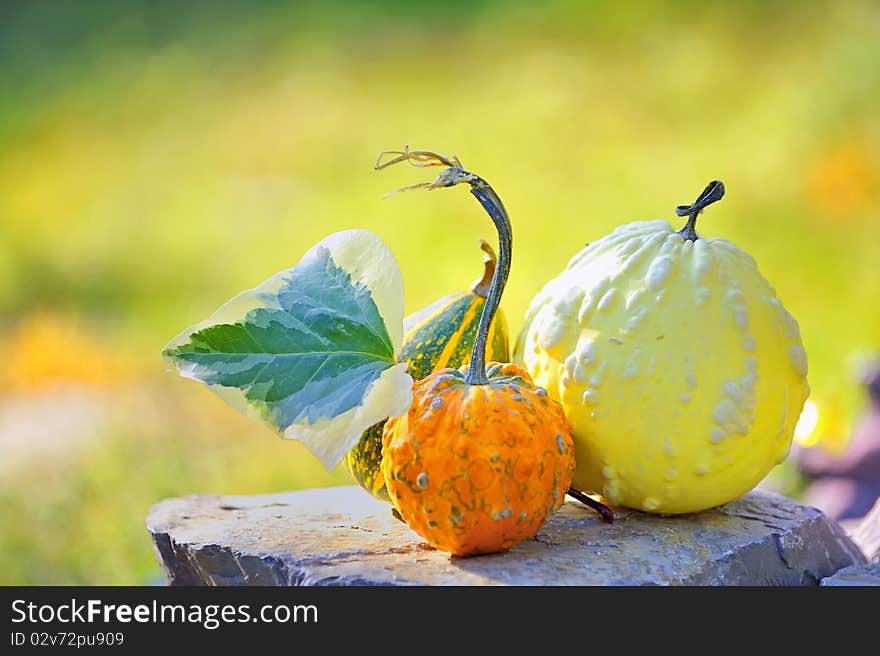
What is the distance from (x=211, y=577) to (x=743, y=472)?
0.74 metres

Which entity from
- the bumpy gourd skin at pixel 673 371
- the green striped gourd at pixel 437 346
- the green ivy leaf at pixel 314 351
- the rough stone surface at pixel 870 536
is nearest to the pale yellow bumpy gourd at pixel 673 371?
the bumpy gourd skin at pixel 673 371

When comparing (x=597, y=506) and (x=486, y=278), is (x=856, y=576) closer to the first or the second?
(x=597, y=506)

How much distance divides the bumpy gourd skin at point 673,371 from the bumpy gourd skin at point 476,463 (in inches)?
4.0

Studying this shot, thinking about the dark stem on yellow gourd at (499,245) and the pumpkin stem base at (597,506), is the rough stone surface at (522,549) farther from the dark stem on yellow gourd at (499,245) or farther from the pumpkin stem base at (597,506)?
the dark stem on yellow gourd at (499,245)

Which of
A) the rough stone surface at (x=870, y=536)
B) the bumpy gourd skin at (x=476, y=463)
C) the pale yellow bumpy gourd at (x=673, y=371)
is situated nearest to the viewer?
the bumpy gourd skin at (x=476, y=463)

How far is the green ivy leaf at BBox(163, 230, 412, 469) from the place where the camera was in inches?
50.0

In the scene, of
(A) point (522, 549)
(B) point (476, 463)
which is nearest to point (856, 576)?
(A) point (522, 549)

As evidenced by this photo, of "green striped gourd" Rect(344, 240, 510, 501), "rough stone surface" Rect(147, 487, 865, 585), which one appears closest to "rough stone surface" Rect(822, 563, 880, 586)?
"rough stone surface" Rect(147, 487, 865, 585)

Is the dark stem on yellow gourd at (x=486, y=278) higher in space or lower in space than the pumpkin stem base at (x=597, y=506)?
higher

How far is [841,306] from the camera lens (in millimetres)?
3777

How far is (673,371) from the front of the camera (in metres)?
1.36

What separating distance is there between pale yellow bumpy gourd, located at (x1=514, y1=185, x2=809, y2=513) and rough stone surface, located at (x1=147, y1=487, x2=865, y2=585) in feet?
0.22

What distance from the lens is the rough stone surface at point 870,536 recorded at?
1.72 meters

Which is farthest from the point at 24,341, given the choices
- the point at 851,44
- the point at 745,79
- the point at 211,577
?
the point at 851,44
